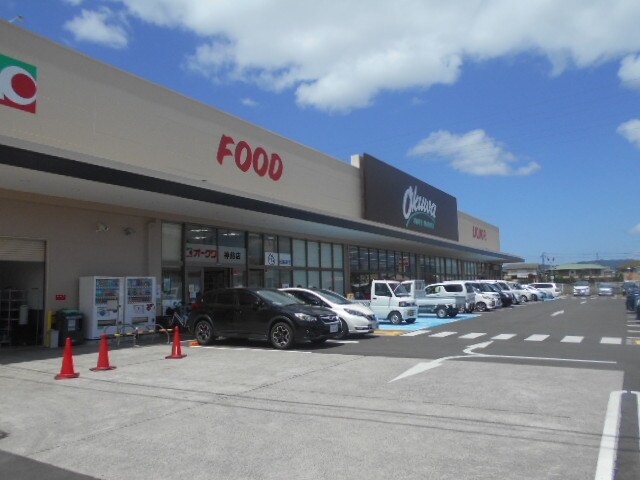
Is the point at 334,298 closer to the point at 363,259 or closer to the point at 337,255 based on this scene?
the point at 337,255

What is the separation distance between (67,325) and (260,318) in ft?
17.2

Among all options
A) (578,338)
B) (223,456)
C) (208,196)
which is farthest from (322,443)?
(578,338)

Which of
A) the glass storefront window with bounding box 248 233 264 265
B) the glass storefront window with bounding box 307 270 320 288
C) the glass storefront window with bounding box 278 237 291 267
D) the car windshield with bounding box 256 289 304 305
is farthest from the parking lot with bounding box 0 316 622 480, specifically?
the glass storefront window with bounding box 307 270 320 288

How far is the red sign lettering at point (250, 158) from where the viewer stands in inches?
780

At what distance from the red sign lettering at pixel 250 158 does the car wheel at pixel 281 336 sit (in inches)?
318

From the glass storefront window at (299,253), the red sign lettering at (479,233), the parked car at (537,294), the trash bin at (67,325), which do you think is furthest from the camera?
the red sign lettering at (479,233)

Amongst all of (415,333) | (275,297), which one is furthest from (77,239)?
(415,333)

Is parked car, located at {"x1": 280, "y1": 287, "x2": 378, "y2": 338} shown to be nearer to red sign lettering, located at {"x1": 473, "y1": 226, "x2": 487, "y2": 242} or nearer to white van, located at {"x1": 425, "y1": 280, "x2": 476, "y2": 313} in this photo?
white van, located at {"x1": 425, "y1": 280, "x2": 476, "y2": 313}

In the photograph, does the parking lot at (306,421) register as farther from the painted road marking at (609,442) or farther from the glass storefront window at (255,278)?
the glass storefront window at (255,278)

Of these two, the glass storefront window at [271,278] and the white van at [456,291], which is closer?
the glass storefront window at [271,278]

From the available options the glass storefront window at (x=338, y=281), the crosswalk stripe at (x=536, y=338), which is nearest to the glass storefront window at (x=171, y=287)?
the glass storefront window at (x=338, y=281)

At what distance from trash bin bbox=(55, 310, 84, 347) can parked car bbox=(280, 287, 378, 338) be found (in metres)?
6.15

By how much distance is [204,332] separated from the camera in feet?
49.8

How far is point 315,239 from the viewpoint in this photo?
27094mm
